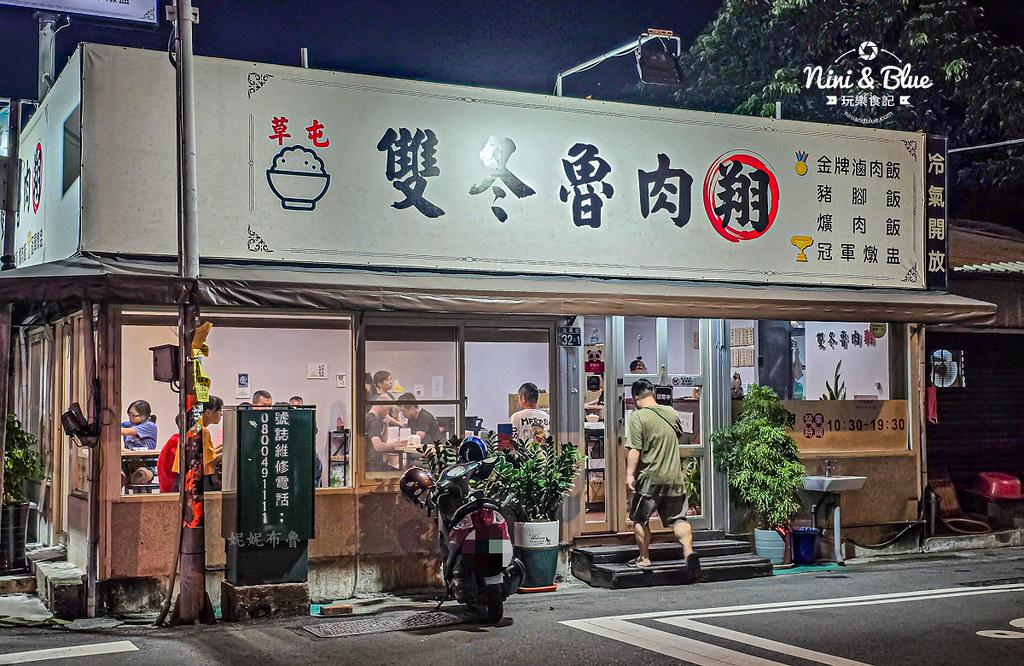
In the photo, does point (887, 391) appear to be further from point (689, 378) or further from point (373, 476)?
point (373, 476)

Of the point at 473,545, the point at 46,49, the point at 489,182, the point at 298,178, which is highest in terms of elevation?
the point at 46,49

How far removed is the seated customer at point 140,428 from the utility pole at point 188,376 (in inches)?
54.7

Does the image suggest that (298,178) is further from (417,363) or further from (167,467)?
(167,467)

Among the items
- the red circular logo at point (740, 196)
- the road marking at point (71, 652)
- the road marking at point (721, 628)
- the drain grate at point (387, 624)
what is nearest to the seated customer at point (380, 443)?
the drain grate at point (387, 624)

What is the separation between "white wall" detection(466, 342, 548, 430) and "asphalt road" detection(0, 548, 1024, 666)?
2.28 m

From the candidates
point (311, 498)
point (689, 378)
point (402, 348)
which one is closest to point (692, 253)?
point (689, 378)

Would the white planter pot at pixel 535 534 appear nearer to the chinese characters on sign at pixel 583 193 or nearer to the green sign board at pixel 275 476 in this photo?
the green sign board at pixel 275 476

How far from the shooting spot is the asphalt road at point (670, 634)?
28.2ft

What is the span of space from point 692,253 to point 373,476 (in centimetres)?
474

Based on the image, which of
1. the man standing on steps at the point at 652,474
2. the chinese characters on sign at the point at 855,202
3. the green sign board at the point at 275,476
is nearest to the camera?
the green sign board at the point at 275,476

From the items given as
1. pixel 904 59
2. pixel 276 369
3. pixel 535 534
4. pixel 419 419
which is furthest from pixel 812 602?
pixel 904 59

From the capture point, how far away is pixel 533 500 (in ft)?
39.2

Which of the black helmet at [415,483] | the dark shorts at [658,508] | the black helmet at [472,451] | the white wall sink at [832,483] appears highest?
the black helmet at [472,451]

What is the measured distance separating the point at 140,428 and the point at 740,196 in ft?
24.9
